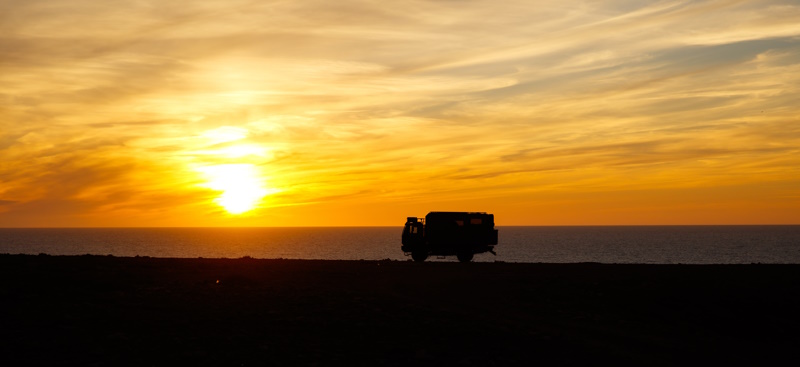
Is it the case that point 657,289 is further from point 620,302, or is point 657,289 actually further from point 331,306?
point 331,306

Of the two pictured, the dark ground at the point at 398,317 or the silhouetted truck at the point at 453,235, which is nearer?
the dark ground at the point at 398,317

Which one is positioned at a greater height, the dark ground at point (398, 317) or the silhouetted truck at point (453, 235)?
the silhouetted truck at point (453, 235)

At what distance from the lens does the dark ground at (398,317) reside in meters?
17.7

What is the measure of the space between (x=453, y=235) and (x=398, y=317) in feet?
88.2

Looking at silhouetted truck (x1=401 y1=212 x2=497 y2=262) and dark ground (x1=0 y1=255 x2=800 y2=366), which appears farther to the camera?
silhouetted truck (x1=401 y1=212 x2=497 y2=262)

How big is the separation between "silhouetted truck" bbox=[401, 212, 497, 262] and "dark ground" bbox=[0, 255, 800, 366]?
54.4 ft

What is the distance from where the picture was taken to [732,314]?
22.3 meters

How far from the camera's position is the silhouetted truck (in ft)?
157

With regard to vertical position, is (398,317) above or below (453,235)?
below

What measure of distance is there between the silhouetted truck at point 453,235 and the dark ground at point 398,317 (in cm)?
1658

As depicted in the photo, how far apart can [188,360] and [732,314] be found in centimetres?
1603

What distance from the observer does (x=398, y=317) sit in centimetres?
2130

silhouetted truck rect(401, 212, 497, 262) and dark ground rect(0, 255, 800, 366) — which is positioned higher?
silhouetted truck rect(401, 212, 497, 262)

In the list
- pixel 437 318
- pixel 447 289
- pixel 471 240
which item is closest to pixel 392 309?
pixel 437 318
